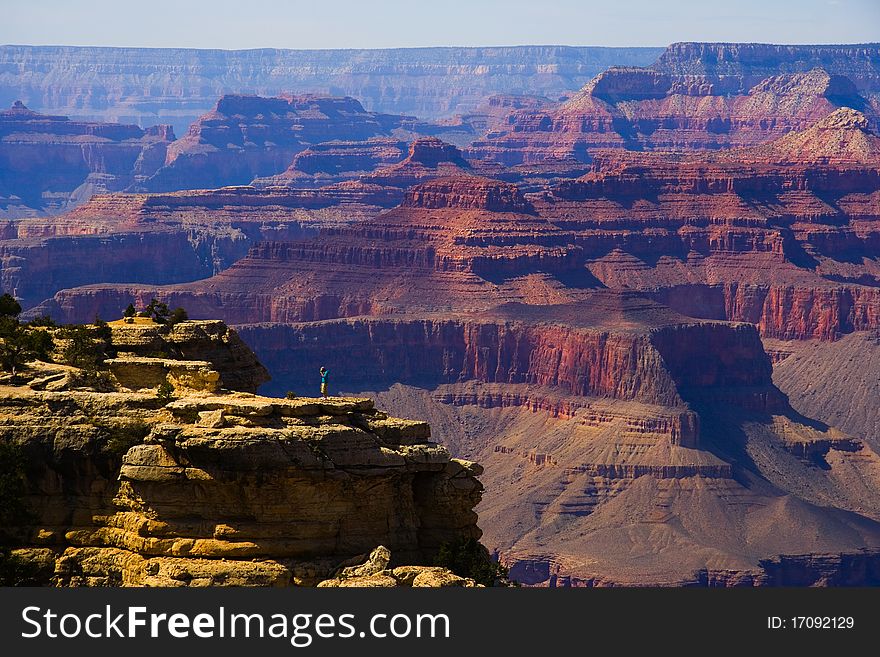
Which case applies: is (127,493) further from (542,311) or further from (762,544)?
(542,311)

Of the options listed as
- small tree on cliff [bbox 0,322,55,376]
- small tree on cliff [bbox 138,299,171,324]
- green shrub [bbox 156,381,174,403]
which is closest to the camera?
green shrub [bbox 156,381,174,403]

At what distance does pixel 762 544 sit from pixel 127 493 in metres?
93.7

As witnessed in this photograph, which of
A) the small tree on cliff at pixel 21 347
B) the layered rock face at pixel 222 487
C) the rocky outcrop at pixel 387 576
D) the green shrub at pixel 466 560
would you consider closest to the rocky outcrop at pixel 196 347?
the small tree on cliff at pixel 21 347

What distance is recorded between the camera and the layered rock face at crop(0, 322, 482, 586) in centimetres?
4378

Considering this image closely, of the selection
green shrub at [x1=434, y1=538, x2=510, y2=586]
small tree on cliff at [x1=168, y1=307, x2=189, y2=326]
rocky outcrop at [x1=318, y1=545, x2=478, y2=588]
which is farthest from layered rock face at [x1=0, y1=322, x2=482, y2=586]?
small tree on cliff at [x1=168, y1=307, x2=189, y2=326]

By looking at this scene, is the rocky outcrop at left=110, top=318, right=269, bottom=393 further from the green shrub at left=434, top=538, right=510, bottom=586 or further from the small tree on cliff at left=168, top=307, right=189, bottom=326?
the green shrub at left=434, top=538, right=510, bottom=586

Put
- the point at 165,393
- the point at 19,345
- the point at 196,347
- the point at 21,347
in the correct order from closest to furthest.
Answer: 1. the point at 165,393
2. the point at 19,345
3. the point at 21,347
4. the point at 196,347

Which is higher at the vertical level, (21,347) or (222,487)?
(21,347)

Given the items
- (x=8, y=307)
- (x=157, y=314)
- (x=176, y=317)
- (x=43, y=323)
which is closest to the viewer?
(x=176, y=317)

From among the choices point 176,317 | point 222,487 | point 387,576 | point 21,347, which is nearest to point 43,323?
point 176,317

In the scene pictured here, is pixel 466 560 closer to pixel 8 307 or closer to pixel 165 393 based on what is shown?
pixel 165 393

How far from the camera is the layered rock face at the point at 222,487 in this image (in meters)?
43.8

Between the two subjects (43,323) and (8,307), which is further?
(8,307)

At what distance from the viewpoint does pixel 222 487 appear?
144ft
